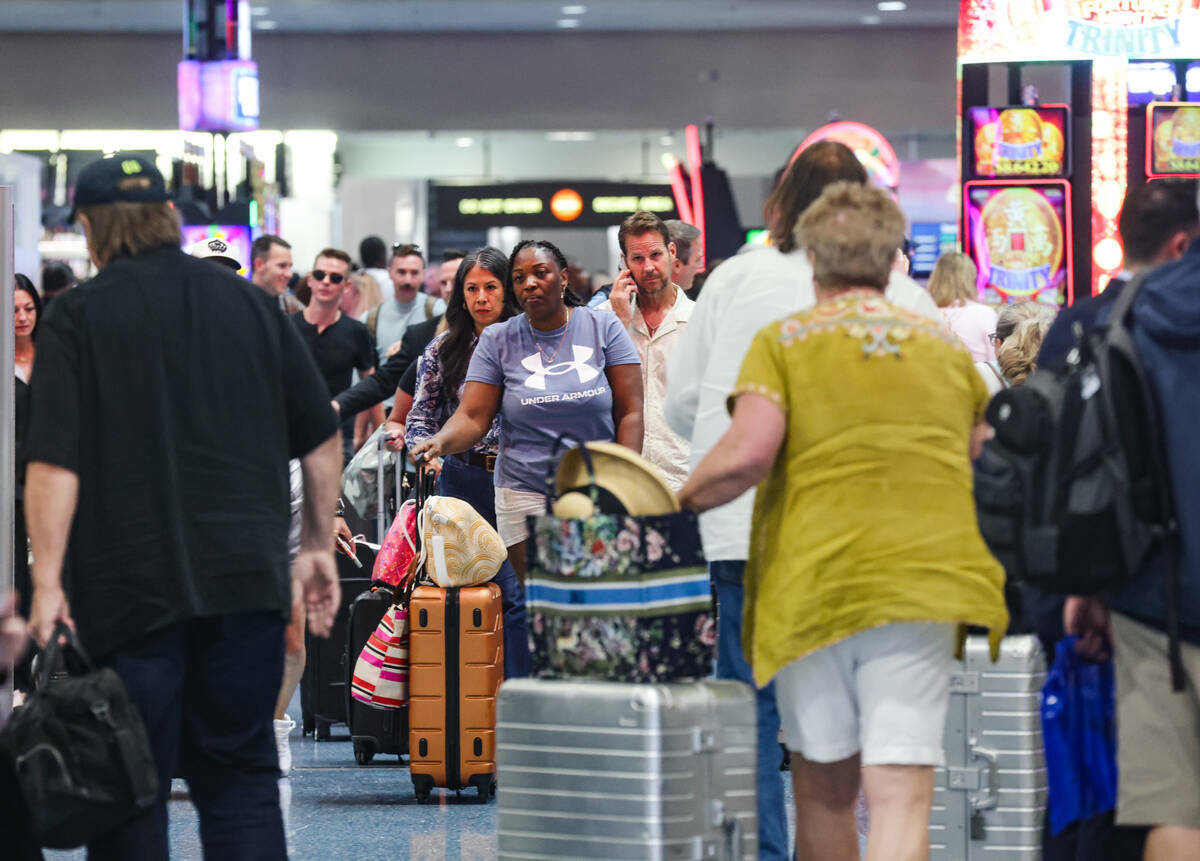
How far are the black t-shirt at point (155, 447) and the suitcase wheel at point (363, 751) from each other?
3104 millimetres

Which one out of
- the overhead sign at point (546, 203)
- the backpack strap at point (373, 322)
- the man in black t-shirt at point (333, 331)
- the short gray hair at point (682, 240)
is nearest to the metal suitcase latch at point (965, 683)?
the short gray hair at point (682, 240)

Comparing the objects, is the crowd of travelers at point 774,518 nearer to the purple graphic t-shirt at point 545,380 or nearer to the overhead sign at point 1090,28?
the purple graphic t-shirt at point 545,380

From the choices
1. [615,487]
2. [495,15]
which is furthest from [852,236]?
[495,15]

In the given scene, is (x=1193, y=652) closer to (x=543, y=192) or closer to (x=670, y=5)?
(x=670, y=5)

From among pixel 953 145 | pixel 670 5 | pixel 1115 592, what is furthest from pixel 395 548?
pixel 953 145

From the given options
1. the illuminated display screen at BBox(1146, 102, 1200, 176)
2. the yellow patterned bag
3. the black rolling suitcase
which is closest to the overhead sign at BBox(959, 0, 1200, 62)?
the illuminated display screen at BBox(1146, 102, 1200, 176)

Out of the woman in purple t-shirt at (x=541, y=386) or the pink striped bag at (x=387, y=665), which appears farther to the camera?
the pink striped bag at (x=387, y=665)

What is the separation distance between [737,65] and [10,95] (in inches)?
377

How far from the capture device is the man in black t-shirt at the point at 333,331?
28.2ft

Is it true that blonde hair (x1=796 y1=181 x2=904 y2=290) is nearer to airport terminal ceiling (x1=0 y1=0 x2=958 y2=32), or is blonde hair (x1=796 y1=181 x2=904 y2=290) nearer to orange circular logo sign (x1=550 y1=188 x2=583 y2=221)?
airport terminal ceiling (x1=0 y1=0 x2=958 y2=32)

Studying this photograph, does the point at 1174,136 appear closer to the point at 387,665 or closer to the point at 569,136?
the point at 387,665

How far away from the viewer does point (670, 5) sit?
20.8 meters

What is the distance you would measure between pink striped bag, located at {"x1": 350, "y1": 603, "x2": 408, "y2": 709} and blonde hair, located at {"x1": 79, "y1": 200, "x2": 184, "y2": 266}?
8.77ft

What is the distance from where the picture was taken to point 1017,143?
12.1 metres
